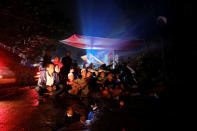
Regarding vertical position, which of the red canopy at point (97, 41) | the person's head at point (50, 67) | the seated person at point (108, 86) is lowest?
the seated person at point (108, 86)

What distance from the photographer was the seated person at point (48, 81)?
5887 millimetres

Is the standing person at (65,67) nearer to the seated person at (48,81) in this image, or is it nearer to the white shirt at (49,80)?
the seated person at (48,81)

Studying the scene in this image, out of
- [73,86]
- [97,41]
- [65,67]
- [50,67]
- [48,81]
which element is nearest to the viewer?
[50,67]

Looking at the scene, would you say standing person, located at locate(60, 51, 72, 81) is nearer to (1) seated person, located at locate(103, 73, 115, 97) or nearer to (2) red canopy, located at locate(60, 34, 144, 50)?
(2) red canopy, located at locate(60, 34, 144, 50)

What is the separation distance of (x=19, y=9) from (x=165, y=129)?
11286mm

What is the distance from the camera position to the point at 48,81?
6.18m

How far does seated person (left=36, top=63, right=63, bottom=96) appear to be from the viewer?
5.89 metres

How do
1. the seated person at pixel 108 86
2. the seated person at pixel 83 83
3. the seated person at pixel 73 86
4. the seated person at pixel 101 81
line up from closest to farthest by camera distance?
the seated person at pixel 83 83 → the seated person at pixel 73 86 → the seated person at pixel 108 86 → the seated person at pixel 101 81

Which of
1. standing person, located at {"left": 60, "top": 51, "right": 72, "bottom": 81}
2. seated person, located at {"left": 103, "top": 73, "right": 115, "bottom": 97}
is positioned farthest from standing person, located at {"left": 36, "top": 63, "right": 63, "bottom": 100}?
seated person, located at {"left": 103, "top": 73, "right": 115, "bottom": 97}

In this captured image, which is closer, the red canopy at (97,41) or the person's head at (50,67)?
Result: the person's head at (50,67)

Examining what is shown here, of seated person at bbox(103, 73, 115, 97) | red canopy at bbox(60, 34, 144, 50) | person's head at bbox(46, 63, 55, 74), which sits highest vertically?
red canopy at bbox(60, 34, 144, 50)

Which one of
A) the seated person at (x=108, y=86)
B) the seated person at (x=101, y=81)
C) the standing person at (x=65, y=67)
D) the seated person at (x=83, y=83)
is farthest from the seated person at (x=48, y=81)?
the seated person at (x=108, y=86)

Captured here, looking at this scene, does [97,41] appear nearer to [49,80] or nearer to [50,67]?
[50,67]

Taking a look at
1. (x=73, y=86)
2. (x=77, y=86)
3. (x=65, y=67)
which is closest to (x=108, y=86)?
(x=77, y=86)
